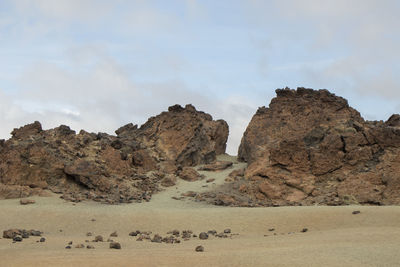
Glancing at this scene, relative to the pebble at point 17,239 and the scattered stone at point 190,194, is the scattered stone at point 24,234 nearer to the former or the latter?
the pebble at point 17,239

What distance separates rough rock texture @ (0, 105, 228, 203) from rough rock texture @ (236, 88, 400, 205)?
5780 mm

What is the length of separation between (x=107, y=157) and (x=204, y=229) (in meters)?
11.9

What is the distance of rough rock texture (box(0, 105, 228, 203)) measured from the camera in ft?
79.9

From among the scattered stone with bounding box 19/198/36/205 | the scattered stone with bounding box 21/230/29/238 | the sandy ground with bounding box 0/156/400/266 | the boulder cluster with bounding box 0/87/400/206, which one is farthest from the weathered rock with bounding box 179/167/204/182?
the scattered stone with bounding box 21/230/29/238

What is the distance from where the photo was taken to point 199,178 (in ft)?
96.4

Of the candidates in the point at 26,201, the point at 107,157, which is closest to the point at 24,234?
the point at 26,201

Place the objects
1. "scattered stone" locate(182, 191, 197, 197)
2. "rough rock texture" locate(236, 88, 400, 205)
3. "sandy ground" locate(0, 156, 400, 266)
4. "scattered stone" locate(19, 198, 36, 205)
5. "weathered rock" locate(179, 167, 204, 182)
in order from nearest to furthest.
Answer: "sandy ground" locate(0, 156, 400, 266) → "scattered stone" locate(19, 198, 36, 205) → "rough rock texture" locate(236, 88, 400, 205) → "scattered stone" locate(182, 191, 197, 197) → "weathered rock" locate(179, 167, 204, 182)

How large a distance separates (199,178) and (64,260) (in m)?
20.2

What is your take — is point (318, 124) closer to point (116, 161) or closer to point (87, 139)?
point (116, 161)

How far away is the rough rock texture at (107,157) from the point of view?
79.9 feet

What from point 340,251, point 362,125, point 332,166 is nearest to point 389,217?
point 340,251

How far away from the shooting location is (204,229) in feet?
58.8

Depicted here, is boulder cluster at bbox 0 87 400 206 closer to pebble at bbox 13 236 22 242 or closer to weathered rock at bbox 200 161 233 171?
weathered rock at bbox 200 161 233 171

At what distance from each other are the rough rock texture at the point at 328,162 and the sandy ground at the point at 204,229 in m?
3.90
